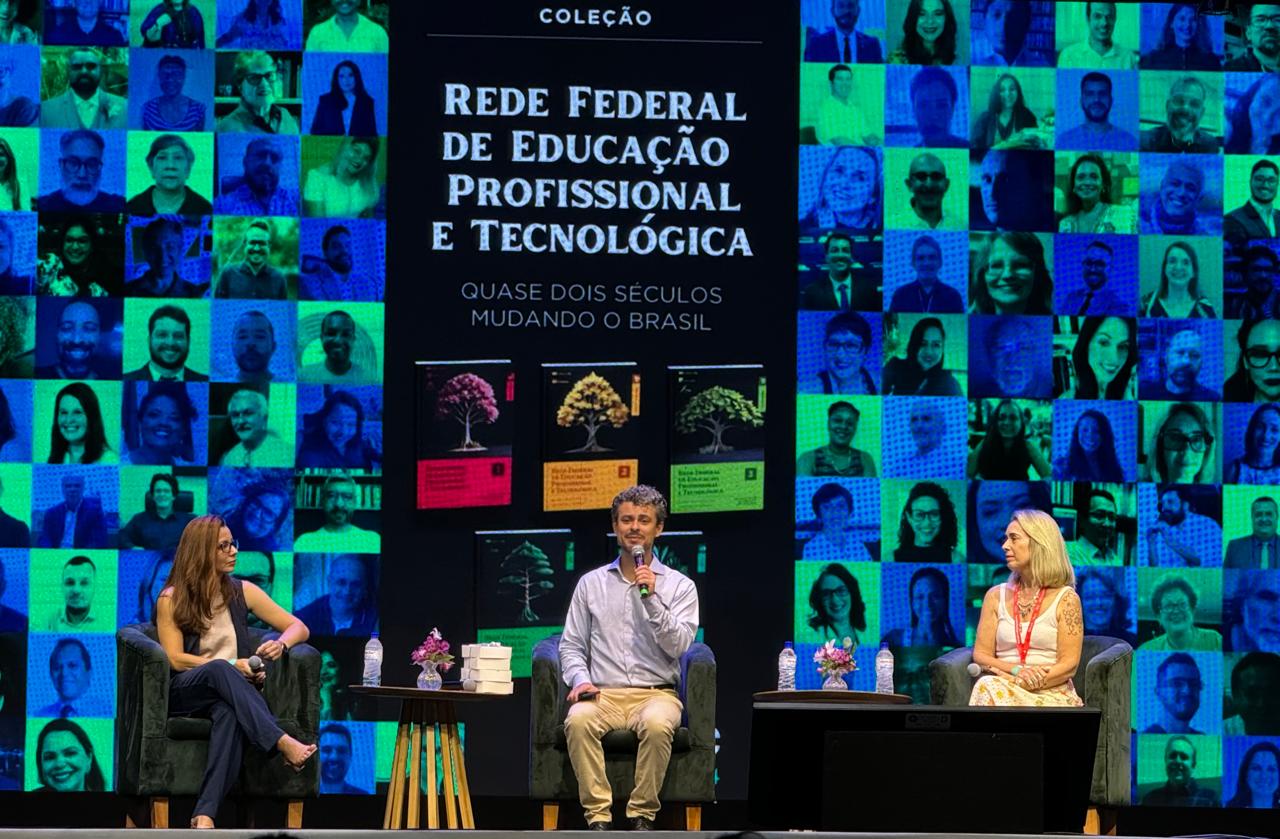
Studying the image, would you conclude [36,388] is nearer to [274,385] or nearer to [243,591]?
[274,385]

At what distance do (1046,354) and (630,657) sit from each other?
2291 millimetres

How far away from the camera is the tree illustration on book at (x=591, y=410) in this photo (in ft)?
24.5

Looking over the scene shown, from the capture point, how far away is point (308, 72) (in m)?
7.51

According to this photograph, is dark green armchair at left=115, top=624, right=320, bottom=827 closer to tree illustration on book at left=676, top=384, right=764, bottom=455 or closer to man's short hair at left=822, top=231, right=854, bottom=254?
tree illustration on book at left=676, top=384, right=764, bottom=455

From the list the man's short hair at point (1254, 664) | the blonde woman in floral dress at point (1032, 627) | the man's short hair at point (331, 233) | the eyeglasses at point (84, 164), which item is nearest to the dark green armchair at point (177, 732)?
the man's short hair at point (331, 233)

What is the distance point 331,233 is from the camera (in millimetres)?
7477

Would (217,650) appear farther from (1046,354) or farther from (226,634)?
(1046,354)

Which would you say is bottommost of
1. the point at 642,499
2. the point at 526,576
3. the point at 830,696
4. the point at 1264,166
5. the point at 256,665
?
the point at 830,696

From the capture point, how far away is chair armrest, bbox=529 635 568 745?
6241mm

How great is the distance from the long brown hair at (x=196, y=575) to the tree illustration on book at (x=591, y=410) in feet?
5.11

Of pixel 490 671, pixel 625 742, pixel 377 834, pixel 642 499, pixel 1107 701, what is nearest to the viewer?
pixel 377 834

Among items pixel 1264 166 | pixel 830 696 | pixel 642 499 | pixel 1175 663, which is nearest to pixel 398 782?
pixel 642 499

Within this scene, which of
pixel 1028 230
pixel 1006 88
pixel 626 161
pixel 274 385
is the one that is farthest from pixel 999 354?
pixel 274 385

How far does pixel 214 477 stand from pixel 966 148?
3274 millimetres
